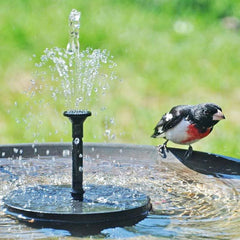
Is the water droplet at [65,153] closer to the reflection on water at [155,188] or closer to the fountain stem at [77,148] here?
the reflection on water at [155,188]

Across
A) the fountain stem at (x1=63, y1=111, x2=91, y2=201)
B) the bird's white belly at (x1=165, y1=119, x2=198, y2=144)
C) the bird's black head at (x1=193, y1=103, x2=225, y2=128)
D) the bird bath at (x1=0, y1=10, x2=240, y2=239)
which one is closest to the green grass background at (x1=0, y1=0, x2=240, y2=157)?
the bird's white belly at (x1=165, y1=119, x2=198, y2=144)

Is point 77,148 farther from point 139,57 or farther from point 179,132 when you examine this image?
point 139,57

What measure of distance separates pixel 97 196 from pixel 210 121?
4.61 feet

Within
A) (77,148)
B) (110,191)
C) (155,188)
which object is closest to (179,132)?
(155,188)

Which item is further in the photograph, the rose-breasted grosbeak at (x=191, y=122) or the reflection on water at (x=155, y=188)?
the rose-breasted grosbeak at (x=191, y=122)

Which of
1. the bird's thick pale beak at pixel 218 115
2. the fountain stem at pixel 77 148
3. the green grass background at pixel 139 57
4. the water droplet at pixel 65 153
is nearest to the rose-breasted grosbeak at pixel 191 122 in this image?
the bird's thick pale beak at pixel 218 115

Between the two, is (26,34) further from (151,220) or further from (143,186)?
(151,220)

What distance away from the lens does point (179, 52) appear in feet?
27.7

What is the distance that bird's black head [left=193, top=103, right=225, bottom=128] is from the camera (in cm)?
473

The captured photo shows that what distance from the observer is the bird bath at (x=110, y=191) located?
326cm

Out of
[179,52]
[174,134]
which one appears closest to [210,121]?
[174,134]

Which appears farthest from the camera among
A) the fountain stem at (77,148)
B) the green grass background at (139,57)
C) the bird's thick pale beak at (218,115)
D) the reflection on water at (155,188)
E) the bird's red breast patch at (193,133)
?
the green grass background at (139,57)

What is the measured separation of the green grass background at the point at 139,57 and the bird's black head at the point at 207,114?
1711 millimetres

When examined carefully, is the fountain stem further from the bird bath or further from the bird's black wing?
the bird's black wing
